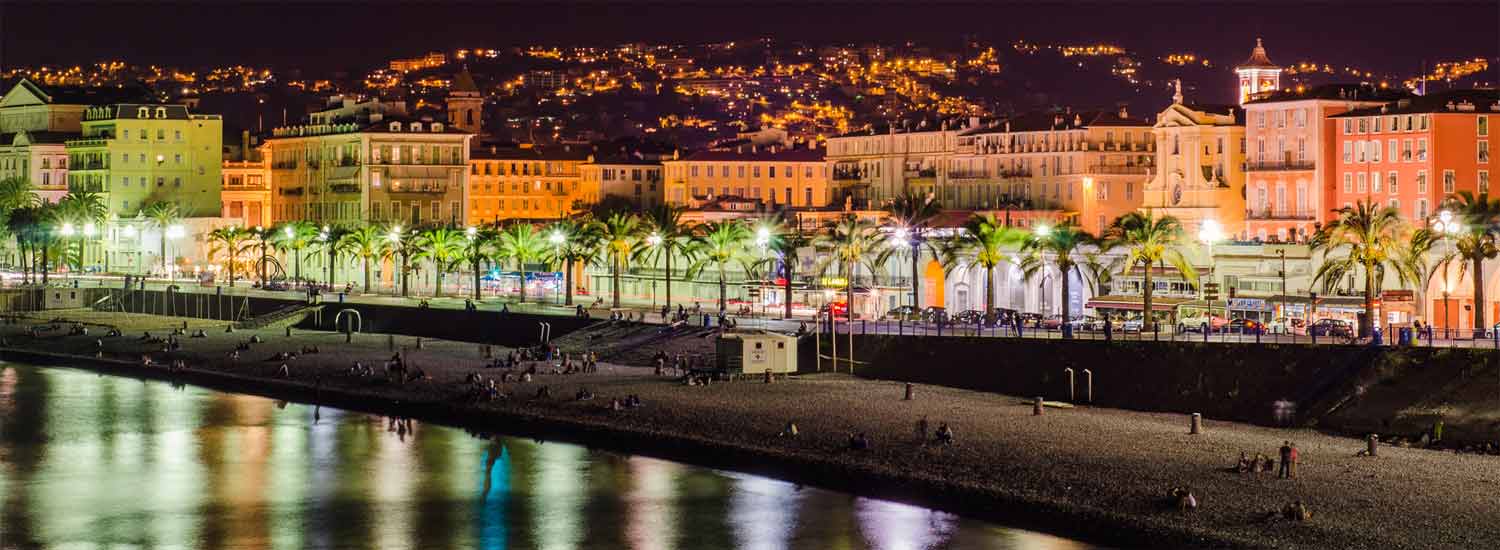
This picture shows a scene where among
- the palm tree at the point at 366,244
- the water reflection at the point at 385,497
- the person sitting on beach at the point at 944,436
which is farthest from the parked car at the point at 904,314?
the palm tree at the point at 366,244

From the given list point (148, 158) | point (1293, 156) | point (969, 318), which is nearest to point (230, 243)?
point (148, 158)

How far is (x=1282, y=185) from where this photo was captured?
104 m

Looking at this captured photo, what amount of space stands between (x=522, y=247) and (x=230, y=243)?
3241cm

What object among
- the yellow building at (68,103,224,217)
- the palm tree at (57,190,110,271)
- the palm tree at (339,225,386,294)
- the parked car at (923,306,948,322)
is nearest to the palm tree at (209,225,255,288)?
the palm tree at (339,225,386,294)

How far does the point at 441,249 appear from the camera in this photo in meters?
113

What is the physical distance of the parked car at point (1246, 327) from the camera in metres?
69.7

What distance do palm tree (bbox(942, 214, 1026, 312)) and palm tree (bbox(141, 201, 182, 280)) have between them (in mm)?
64715

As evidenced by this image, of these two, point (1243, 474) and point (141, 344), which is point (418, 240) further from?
point (1243, 474)

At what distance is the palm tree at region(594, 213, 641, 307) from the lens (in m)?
100

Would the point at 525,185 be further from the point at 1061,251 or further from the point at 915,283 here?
the point at 1061,251

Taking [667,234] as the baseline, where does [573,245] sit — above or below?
below

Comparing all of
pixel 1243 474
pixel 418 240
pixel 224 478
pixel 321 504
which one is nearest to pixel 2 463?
pixel 224 478

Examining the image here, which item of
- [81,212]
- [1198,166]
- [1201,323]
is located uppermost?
[1198,166]

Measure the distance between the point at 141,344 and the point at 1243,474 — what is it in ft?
199
